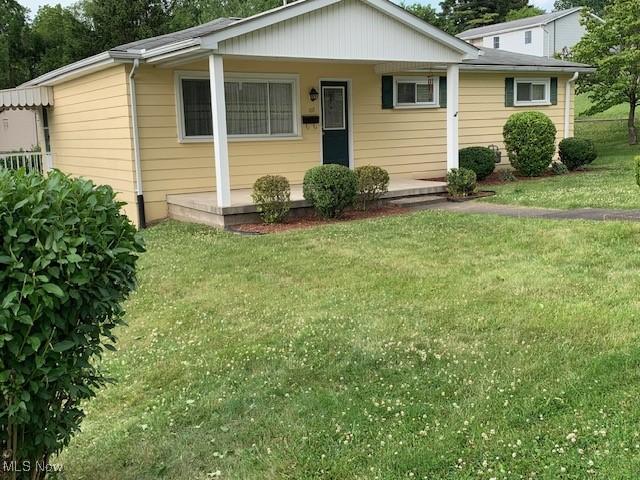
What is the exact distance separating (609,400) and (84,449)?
9.26ft

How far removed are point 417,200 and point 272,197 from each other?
3077 mm

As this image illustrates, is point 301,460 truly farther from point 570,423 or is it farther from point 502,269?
point 502,269

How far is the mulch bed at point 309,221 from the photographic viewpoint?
30.9ft

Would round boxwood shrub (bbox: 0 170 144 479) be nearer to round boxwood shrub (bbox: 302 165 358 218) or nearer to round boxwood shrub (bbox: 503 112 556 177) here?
round boxwood shrub (bbox: 302 165 358 218)

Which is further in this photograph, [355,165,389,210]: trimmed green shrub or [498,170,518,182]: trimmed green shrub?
[498,170,518,182]: trimmed green shrub

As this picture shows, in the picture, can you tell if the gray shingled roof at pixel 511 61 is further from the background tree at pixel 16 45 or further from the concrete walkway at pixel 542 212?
the background tree at pixel 16 45

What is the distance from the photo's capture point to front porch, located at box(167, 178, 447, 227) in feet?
32.1

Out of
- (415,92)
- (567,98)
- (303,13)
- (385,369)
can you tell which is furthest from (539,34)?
(385,369)

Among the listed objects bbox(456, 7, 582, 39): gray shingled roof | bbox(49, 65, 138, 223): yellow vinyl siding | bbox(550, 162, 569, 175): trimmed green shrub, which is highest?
bbox(456, 7, 582, 39): gray shingled roof

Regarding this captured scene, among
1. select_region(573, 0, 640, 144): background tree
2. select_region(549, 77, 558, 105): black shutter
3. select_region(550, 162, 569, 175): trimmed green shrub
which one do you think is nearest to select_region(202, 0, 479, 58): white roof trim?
select_region(550, 162, 569, 175): trimmed green shrub

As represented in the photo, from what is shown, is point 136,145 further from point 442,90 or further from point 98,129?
point 442,90

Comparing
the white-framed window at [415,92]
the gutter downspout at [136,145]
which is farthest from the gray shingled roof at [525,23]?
the gutter downspout at [136,145]

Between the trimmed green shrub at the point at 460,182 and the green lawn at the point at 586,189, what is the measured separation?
0.57 metres

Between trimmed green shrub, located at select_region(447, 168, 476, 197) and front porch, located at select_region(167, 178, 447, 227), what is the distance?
0.28 meters
